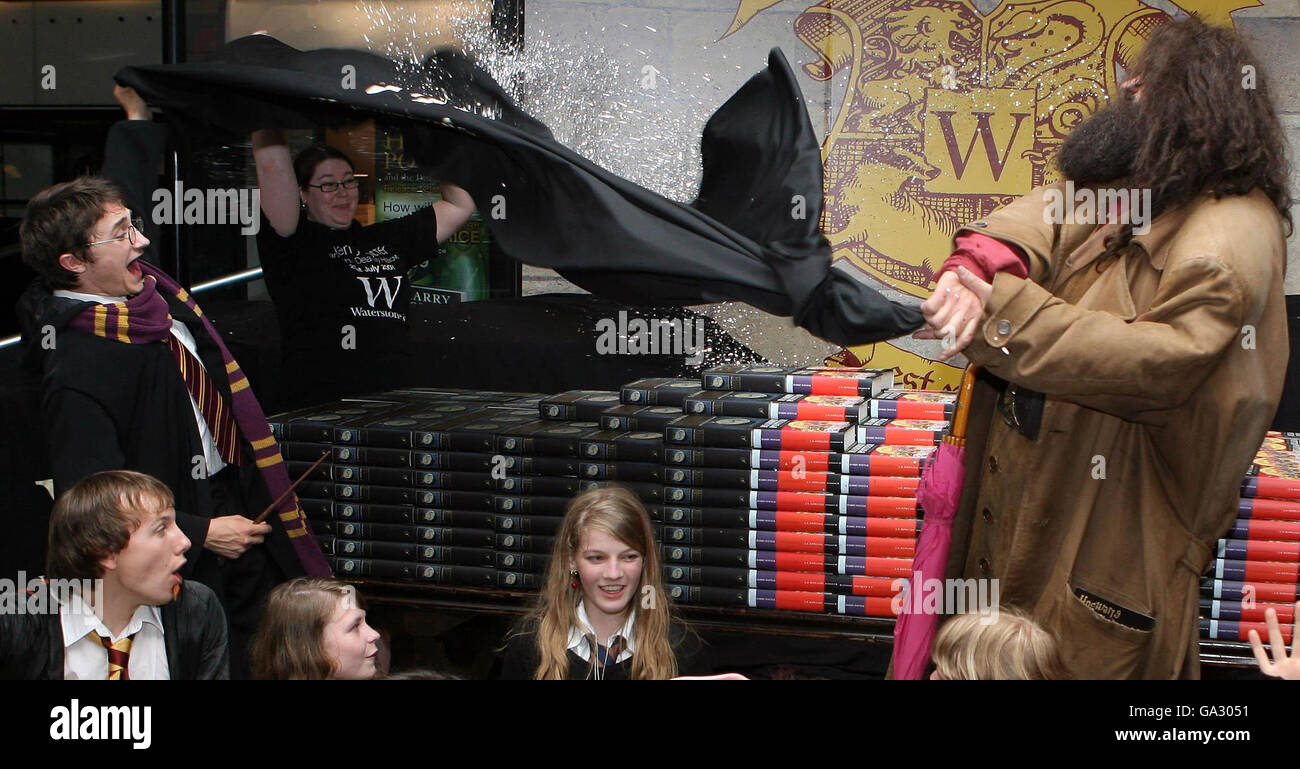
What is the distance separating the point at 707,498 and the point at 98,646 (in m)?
1.48

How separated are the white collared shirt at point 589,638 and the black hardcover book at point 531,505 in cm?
52

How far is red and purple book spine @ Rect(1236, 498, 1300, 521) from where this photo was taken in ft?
9.28

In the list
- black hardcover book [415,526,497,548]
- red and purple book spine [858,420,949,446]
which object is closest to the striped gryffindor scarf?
black hardcover book [415,526,497,548]

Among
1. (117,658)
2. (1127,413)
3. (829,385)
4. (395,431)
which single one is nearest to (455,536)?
(395,431)

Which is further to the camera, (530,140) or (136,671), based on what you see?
(530,140)

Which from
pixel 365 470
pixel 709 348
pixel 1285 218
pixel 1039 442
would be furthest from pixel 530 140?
pixel 709 348

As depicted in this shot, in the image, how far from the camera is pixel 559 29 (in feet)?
15.5

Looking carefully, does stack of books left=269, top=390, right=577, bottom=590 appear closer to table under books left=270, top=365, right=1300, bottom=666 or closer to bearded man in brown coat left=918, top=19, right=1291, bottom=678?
table under books left=270, top=365, right=1300, bottom=666

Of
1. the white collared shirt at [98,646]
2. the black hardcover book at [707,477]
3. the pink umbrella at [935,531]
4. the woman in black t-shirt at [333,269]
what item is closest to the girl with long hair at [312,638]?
the white collared shirt at [98,646]

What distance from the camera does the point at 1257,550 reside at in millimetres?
2850

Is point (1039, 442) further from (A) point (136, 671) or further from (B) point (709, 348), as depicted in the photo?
(B) point (709, 348)

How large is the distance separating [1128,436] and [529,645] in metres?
1.37

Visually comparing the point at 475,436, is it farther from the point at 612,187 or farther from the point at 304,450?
the point at 612,187

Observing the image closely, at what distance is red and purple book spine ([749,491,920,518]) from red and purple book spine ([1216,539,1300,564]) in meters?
0.75
